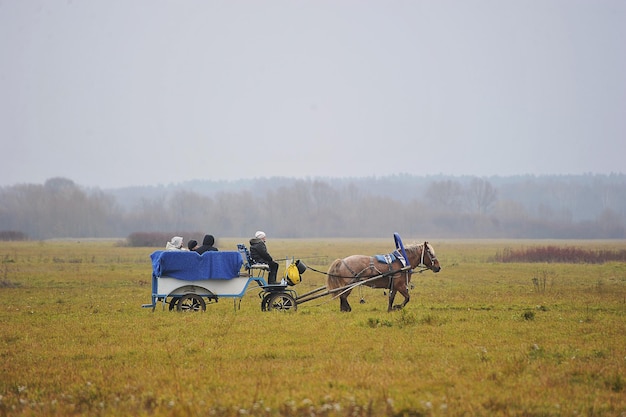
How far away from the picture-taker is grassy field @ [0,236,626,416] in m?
10.0

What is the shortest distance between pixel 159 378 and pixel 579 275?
1191 inches

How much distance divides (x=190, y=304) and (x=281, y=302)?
2.23 m

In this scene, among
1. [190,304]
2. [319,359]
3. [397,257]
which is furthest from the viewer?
[397,257]

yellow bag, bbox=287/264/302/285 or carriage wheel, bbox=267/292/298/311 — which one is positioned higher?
yellow bag, bbox=287/264/302/285

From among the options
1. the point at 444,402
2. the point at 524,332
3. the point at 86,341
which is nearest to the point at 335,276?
the point at 524,332

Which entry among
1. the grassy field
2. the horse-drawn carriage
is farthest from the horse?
the grassy field

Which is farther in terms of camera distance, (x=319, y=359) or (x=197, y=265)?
(x=197, y=265)

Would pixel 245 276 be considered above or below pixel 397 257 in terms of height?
below

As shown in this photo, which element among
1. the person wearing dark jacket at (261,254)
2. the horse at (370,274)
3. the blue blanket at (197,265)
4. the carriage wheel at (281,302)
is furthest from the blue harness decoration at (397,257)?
the blue blanket at (197,265)

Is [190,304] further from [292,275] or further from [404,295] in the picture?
[404,295]

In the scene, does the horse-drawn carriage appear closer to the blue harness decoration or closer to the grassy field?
the blue harness decoration

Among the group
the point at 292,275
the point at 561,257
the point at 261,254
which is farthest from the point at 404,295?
the point at 561,257

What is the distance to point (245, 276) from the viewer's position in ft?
63.6

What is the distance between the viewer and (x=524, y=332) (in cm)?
1631
